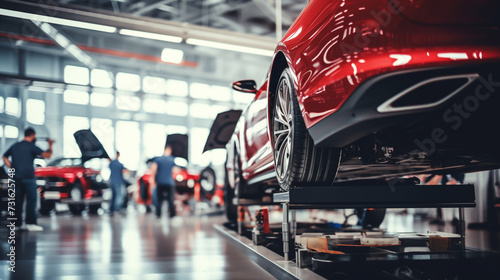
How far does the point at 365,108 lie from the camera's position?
5.53 feet

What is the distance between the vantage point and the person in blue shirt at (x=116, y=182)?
11.5 meters

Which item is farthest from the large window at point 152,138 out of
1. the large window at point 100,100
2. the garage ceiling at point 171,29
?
the garage ceiling at point 171,29

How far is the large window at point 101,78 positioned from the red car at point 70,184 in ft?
21.1

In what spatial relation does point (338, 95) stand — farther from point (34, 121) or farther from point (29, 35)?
point (34, 121)

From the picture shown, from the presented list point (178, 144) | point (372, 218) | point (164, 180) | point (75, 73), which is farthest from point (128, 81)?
point (372, 218)

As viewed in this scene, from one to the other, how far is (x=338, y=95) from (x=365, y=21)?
0.29m

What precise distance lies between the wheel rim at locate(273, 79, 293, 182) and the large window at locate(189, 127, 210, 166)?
17.9 metres

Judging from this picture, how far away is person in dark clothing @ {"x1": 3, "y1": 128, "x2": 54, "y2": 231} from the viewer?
21.7 ft

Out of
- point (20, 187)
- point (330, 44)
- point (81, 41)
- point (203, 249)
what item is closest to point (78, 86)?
point (81, 41)

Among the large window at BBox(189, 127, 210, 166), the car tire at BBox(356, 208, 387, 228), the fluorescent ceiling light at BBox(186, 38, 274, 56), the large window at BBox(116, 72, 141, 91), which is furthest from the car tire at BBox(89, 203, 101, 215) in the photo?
the car tire at BBox(356, 208, 387, 228)

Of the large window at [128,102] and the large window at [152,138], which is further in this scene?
the large window at [152,138]

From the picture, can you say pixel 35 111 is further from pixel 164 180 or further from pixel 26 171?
pixel 26 171

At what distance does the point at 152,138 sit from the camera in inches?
794

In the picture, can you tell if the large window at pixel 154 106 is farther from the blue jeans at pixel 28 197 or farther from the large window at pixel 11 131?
the blue jeans at pixel 28 197
